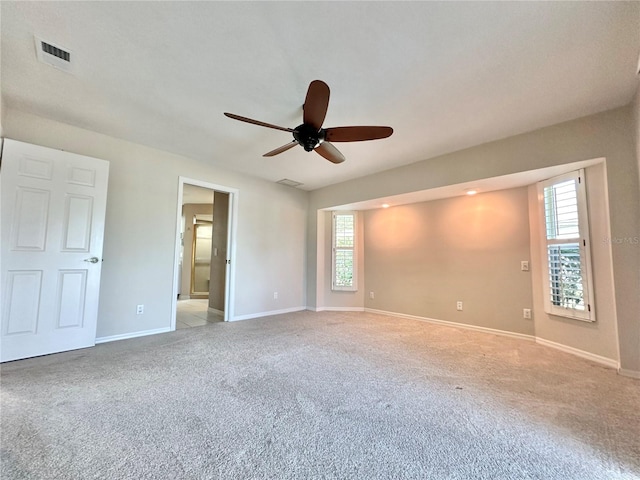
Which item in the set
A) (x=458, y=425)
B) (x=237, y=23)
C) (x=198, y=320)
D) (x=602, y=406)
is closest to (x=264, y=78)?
(x=237, y=23)

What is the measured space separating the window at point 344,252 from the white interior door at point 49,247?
370 centimetres

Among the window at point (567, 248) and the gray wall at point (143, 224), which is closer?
the window at point (567, 248)

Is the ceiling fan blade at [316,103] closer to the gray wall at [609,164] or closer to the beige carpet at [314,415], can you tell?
the beige carpet at [314,415]

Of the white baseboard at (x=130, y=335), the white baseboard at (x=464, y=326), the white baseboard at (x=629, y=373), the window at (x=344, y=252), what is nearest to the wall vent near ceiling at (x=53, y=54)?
the white baseboard at (x=130, y=335)

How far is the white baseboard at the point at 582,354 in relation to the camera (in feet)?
8.50

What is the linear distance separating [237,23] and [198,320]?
4.09 m

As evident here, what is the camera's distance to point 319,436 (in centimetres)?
149

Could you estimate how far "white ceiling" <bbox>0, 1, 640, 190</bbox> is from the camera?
1.63m

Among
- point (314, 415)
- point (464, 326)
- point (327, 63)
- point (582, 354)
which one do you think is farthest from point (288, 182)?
point (582, 354)

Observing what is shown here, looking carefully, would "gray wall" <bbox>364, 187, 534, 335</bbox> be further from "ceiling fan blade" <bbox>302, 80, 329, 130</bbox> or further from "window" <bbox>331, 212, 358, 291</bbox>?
"ceiling fan blade" <bbox>302, 80, 329, 130</bbox>

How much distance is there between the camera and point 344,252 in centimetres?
539

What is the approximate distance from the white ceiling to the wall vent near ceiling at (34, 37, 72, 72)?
0.16ft

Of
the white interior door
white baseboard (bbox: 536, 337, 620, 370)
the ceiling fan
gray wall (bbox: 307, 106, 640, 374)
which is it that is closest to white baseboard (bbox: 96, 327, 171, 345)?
the white interior door

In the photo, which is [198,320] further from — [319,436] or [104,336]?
[319,436]
